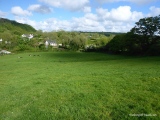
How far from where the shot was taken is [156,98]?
25.3ft

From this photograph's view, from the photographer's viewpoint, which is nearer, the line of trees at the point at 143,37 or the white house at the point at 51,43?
the line of trees at the point at 143,37

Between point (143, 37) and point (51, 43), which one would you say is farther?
point (51, 43)

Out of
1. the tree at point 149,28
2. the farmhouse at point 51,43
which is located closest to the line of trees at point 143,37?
the tree at point 149,28

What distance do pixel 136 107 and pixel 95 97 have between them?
2.19m

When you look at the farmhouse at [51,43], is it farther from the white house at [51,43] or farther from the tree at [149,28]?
the tree at [149,28]

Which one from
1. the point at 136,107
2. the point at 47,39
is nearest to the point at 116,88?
the point at 136,107

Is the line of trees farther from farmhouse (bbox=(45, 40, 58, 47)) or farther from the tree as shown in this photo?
farmhouse (bbox=(45, 40, 58, 47))

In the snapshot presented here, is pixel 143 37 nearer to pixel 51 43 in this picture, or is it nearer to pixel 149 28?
pixel 149 28

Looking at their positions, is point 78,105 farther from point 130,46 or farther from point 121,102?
point 130,46

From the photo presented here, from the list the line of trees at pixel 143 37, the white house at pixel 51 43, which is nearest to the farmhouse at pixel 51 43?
the white house at pixel 51 43

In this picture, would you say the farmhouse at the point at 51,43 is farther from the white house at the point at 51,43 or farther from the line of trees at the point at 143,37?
the line of trees at the point at 143,37

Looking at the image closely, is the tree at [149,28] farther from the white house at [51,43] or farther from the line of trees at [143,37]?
the white house at [51,43]

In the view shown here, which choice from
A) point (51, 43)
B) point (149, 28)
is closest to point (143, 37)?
point (149, 28)

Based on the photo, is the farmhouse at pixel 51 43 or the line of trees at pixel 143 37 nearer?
the line of trees at pixel 143 37
